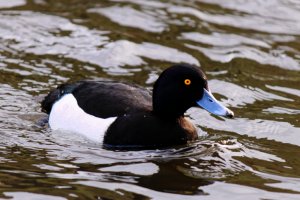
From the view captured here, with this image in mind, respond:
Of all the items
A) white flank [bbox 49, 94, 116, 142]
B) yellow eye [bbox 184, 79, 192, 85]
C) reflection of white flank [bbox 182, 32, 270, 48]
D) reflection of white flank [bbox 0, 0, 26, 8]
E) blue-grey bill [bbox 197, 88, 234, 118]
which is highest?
reflection of white flank [bbox 0, 0, 26, 8]

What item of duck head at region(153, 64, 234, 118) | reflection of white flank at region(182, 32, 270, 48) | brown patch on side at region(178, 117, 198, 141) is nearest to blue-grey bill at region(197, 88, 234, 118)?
duck head at region(153, 64, 234, 118)

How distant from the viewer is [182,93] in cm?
921

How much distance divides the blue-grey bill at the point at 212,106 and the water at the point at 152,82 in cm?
43

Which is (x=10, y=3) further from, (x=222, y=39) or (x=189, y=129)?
(x=189, y=129)

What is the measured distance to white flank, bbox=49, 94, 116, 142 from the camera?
9320 millimetres

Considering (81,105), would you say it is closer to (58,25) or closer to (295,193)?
(295,193)

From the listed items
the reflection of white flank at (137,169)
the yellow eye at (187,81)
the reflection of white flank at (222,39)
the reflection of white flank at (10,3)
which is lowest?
the reflection of white flank at (137,169)

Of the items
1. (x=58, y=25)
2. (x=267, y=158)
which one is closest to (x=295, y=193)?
(x=267, y=158)

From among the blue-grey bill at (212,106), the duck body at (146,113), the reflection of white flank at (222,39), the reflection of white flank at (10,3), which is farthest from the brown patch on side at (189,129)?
the reflection of white flank at (10,3)

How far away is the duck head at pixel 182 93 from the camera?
912 cm

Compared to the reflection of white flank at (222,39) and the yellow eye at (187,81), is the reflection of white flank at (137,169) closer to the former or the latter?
the yellow eye at (187,81)

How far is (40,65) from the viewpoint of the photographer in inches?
472

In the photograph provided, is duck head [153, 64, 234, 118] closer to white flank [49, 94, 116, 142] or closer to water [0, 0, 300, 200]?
water [0, 0, 300, 200]

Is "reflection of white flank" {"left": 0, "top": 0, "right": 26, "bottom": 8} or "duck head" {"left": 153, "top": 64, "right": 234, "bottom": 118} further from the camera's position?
"reflection of white flank" {"left": 0, "top": 0, "right": 26, "bottom": 8}
